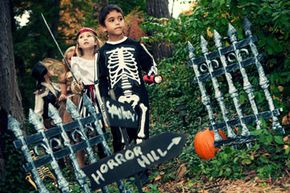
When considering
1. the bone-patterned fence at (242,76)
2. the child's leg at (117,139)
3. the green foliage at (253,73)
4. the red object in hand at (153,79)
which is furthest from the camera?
the child's leg at (117,139)

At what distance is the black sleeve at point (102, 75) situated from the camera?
6.09 meters

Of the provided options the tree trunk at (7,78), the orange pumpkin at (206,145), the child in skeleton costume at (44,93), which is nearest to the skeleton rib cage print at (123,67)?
the orange pumpkin at (206,145)

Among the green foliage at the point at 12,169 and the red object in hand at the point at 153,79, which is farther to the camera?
the green foliage at the point at 12,169

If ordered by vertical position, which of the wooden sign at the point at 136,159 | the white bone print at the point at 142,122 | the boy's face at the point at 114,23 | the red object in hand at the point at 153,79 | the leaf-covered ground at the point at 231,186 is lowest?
the leaf-covered ground at the point at 231,186

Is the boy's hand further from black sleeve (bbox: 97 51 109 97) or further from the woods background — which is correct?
the woods background

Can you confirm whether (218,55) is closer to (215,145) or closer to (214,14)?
(214,14)

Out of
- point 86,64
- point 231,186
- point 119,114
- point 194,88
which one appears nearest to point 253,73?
point 231,186

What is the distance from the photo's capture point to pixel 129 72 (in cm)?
593

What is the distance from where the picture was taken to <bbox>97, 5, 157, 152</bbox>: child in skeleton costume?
19.4ft

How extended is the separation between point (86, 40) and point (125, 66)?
126cm

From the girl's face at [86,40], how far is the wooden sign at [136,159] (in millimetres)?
3274

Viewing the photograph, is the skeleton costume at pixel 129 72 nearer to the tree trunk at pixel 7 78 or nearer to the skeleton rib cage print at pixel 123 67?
the skeleton rib cage print at pixel 123 67

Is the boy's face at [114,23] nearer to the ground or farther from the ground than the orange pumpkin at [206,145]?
farther from the ground

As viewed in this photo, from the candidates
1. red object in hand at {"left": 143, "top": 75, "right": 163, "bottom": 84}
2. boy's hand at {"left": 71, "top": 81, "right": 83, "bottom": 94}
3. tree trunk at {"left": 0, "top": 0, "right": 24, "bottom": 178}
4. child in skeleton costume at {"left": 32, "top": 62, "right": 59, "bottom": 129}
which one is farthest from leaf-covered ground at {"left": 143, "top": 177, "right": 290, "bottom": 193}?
tree trunk at {"left": 0, "top": 0, "right": 24, "bottom": 178}
